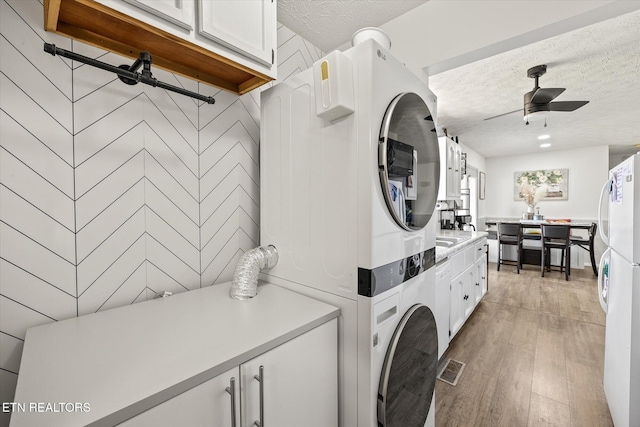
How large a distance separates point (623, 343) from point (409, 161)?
1550 mm

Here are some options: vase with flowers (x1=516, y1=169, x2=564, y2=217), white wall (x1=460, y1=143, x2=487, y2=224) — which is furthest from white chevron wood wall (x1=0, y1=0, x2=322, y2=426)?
vase with flowers (x1=516, y1=169, x2=564, y2=217)

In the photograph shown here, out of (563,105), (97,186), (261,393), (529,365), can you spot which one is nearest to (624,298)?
(529,365)

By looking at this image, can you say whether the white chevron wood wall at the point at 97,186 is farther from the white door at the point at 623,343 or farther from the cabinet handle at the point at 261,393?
the white door at the point at 623,343

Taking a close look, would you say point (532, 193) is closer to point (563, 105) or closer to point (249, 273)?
point (563, 105)

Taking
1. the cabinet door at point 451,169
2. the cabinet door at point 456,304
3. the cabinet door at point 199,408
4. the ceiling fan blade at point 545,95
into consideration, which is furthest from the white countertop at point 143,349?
the ceiling fan blade at point 545,95

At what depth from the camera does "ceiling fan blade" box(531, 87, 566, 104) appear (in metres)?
2.51

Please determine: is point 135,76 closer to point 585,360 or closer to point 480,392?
point 480,392

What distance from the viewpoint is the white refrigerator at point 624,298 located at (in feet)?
4.27

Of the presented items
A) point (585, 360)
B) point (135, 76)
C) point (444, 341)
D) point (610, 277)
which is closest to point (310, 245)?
point (135, 76)

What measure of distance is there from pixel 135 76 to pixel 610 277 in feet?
9.18

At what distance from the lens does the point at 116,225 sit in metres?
1.13

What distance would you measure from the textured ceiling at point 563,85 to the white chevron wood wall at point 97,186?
8.12 feet

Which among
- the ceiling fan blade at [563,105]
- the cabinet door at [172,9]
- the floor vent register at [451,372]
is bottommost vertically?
the floor vent register at [451,372]

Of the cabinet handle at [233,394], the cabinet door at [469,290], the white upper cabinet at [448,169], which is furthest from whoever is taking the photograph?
the white upper cabinet at [448,169]
